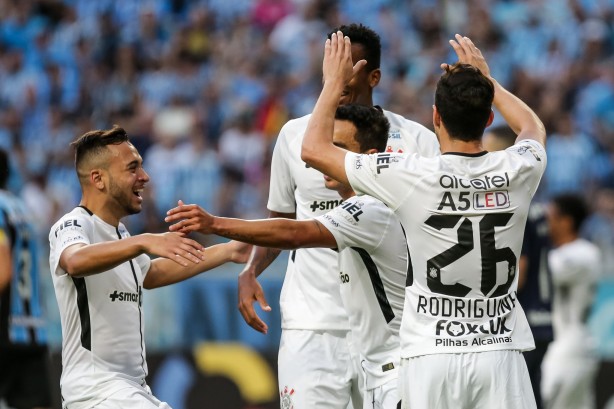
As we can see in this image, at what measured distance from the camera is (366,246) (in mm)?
6035

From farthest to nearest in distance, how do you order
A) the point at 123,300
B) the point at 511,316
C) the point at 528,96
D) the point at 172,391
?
the point at 528,96 → the point at 172,391 → the point at 123,300 → the point at 511,316

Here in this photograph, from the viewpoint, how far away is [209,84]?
1703 cm

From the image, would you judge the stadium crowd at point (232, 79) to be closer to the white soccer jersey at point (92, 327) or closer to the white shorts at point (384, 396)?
the white shorts at point (384, 396)

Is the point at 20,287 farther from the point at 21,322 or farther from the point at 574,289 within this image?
the point at 574,289

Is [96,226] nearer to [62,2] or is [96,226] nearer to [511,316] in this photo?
[511,316]

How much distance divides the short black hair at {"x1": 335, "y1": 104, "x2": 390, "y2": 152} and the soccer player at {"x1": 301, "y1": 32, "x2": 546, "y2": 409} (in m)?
0.94

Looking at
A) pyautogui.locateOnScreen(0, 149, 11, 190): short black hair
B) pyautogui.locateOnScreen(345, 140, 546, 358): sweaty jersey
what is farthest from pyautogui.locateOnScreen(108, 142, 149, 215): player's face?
pyautogui.locateOnScreen(0, 149, 11, 190): short black hair

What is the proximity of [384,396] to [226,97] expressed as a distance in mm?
10728

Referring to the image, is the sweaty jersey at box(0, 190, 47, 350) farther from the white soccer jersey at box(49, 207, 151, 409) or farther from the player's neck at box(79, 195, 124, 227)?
the white soccer jersey at box(49, 207, 151, 409)

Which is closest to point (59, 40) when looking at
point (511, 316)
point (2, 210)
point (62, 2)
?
point (62, 2)

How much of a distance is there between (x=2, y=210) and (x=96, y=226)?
2256 millimetres

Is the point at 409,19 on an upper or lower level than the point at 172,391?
upper

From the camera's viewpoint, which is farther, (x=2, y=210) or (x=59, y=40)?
(x=59, y=40)

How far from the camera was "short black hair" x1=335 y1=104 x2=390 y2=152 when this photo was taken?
643 centimetres
